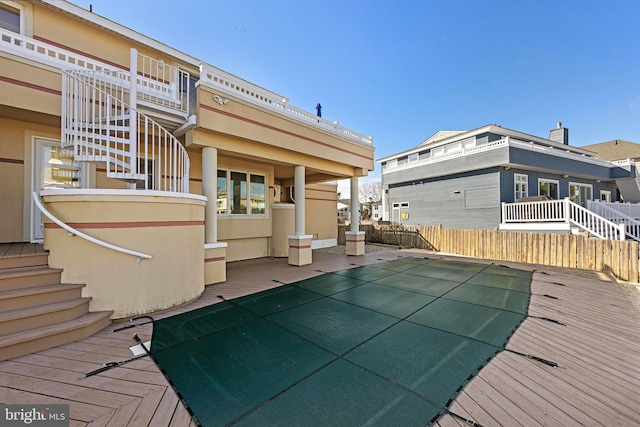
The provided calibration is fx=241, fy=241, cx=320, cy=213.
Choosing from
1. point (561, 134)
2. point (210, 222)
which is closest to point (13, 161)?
point (210, 222)

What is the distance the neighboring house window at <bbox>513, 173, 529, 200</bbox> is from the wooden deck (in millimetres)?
10954

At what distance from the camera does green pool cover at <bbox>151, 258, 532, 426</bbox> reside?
1908 millimetres

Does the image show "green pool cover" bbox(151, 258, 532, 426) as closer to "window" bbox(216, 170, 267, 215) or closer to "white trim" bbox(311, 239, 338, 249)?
"window" bbox(216, 170, 267, 215)

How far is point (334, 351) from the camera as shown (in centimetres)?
275

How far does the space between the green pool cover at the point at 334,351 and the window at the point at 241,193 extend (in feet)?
13.1

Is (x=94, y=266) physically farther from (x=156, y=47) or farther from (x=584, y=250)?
(x=584, y=250)

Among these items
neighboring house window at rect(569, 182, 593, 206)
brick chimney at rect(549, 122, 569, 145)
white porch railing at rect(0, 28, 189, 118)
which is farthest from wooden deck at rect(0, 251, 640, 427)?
brick chimney at rect(549, 122, 569, 145)

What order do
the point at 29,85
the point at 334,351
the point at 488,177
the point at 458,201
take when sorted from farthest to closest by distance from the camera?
the point at 458,201 < the point at 488,177 < the point at 29,85 < the point at 334,351

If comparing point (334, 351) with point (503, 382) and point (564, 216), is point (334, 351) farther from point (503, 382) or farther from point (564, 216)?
point (564, 216)

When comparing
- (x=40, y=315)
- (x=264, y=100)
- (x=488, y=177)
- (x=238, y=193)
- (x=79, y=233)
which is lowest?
(x=40, y=315)

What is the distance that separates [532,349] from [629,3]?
11793 millimetres

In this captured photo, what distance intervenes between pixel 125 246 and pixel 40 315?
1110 millimetres

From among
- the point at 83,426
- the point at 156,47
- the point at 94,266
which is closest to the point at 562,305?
the point at 83,426

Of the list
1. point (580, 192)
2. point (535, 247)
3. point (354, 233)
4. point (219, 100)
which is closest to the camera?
point (219, 100)
